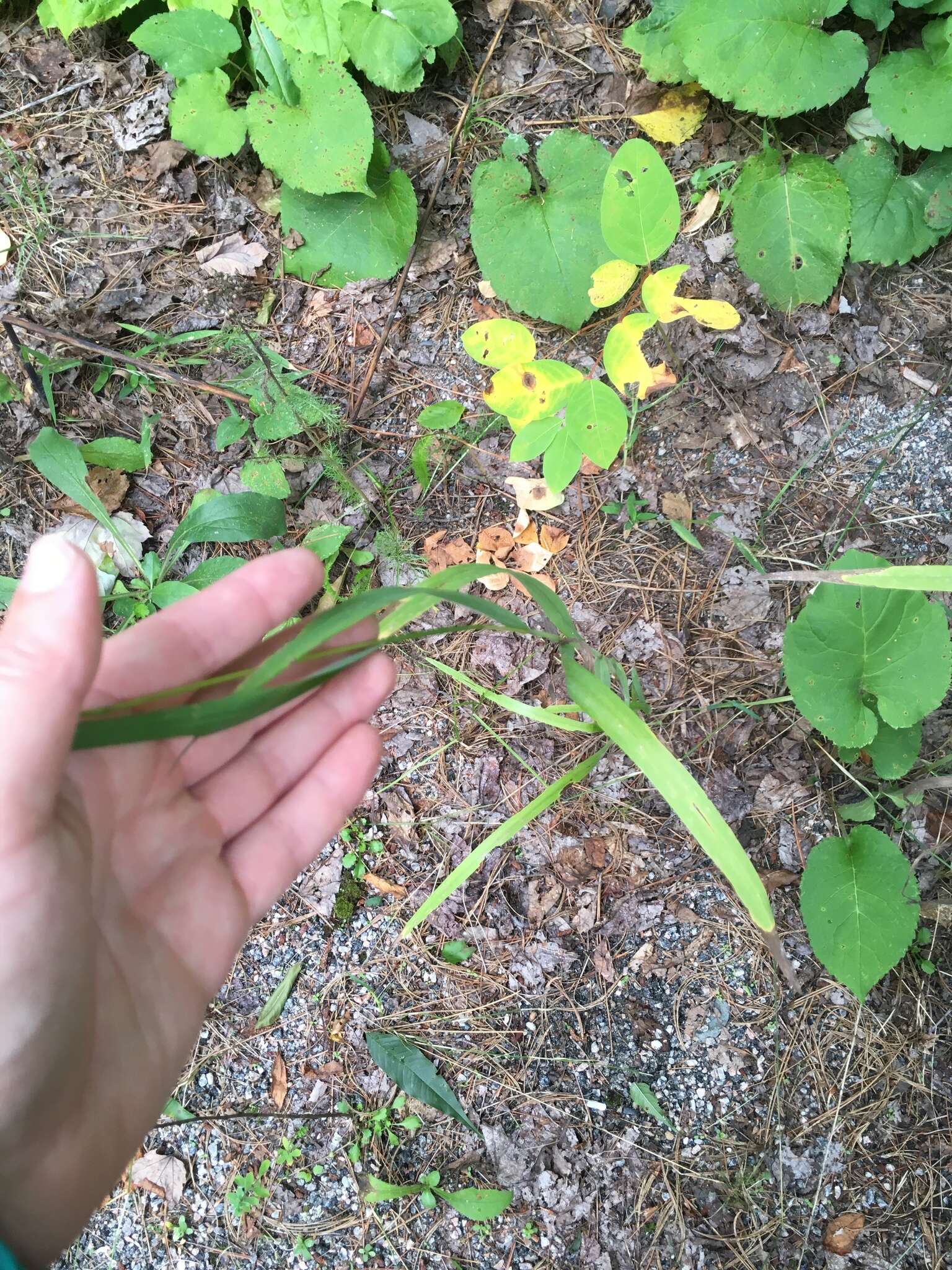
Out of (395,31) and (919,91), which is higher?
(395,31)

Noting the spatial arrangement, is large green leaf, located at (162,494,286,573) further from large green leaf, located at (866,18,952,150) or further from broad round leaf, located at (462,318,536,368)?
large green leaf, located at (866,18,952,150)

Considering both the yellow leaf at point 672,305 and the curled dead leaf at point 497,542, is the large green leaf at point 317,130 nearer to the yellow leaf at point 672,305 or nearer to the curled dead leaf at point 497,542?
the yellow leaf at point 672,305

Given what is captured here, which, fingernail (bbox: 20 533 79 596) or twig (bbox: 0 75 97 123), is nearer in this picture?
fingernail (bbox: 20 533 79 596)

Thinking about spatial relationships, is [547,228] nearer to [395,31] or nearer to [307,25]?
[395,31]

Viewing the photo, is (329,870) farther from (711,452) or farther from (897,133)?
(897,133)

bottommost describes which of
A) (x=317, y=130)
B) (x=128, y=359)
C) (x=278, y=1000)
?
(x=278, y=1000)

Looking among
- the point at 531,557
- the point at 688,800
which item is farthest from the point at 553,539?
the point at 688,800

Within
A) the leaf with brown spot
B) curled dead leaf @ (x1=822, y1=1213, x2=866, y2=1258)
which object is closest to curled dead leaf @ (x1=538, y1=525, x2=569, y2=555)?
the leaf with brown spot

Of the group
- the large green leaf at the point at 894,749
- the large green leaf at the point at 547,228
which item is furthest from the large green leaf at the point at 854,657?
the large green leaf at the point at 547,228
